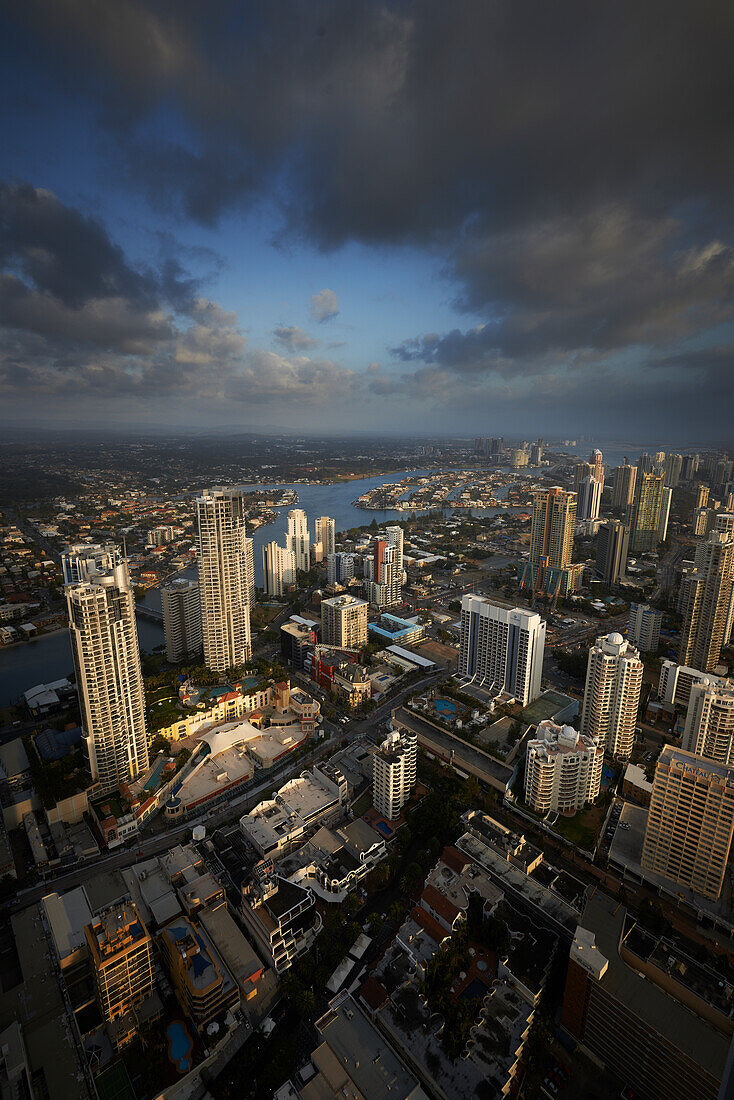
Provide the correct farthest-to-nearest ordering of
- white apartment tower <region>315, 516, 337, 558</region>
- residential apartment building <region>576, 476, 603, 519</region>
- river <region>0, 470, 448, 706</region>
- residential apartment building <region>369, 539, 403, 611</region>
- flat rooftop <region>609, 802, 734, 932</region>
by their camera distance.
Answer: residential apartment building <region>576, 476, 603, 519</region>
white apartment tower <region>315, 516, 337, 558</region>
residential apartment building <region>369, 539, 403, 611</region>
river <region>0, 470, 448, 706</region>
flat rooftop <region>609, 802, 734, 932</region>

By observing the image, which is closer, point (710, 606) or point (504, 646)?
point (504, 646)

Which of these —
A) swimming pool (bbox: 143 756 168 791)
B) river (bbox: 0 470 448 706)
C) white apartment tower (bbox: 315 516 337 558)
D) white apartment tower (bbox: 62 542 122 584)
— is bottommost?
river (bbox: 0 470 448 706)

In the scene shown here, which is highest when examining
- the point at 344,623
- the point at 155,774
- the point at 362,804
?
the point at 344,623

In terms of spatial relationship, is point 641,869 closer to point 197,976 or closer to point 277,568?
point 197,976

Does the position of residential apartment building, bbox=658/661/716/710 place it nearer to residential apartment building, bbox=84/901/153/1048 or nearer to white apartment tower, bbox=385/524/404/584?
white apartment tower, bbox=385/524/404/584

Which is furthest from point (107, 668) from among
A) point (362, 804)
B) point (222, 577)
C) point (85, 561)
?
point (362, 804)

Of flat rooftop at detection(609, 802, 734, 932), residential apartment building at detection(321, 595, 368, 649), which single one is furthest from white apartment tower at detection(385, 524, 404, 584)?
flat rooftop at detection(609, 802, 734, 932)

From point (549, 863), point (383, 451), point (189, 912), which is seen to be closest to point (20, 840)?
point (189, 912)
